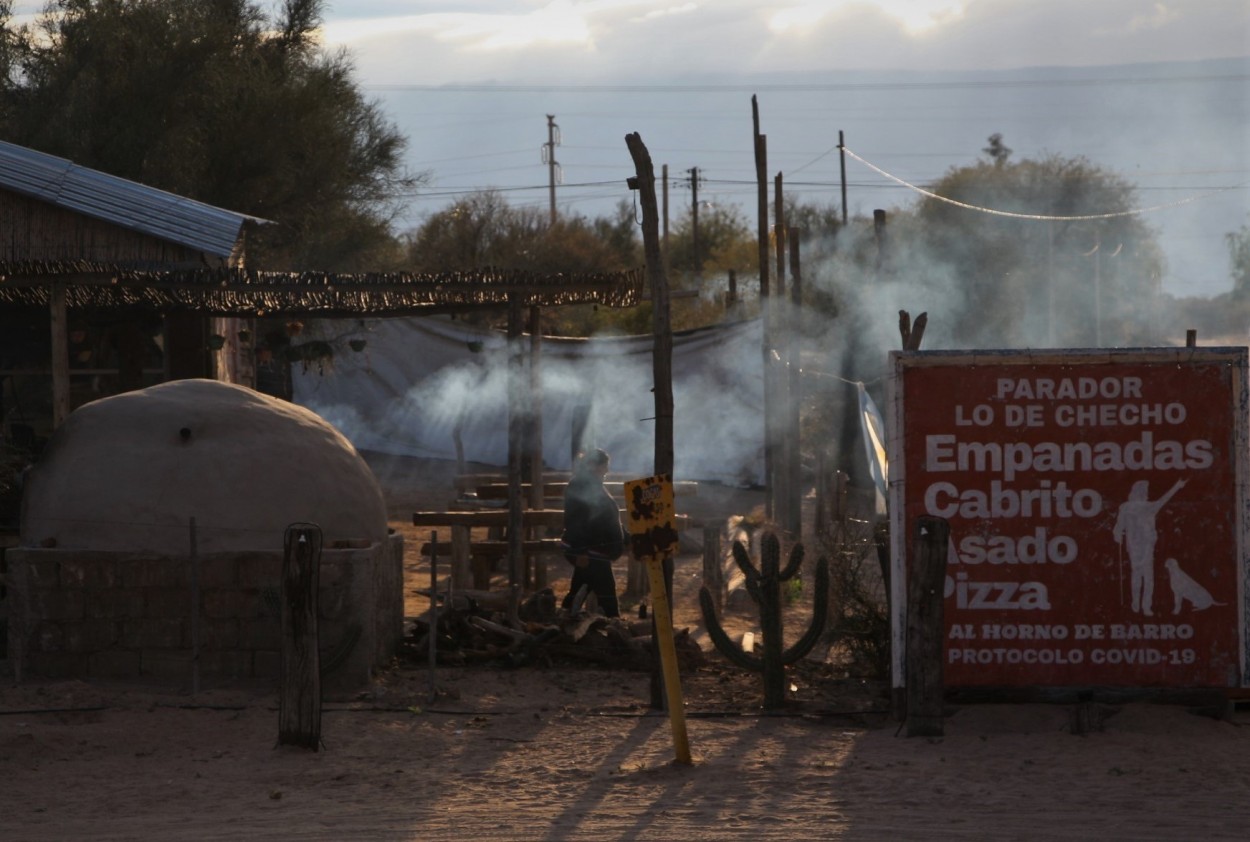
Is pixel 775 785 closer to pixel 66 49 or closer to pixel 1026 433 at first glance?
pixel 1026 433

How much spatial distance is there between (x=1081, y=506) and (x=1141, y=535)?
14.3 inches

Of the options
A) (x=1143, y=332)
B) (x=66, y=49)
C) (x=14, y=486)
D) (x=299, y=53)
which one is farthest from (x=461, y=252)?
(x=14, y=486)

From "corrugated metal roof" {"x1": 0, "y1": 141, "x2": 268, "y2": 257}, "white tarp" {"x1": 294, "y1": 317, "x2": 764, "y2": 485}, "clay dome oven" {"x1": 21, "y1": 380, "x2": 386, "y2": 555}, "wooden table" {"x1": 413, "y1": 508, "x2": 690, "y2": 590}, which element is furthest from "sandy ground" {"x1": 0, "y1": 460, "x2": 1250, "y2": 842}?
"white tarp" {"x1": 294, "y1": 317, "x2": 764, "y2": 485}

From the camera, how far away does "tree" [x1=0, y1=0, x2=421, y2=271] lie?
2389cm

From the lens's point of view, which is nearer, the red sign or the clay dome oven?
the red sign

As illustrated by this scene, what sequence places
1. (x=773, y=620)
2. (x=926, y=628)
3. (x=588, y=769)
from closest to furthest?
(x=588, y=769), (x=926, y=628), (x=773, y=620)

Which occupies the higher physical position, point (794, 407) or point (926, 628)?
point (794, 407)

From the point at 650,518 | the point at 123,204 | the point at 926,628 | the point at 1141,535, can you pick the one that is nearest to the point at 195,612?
the point at 650,518

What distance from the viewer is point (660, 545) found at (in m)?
7.32

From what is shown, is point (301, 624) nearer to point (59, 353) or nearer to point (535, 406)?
point (59, 353)

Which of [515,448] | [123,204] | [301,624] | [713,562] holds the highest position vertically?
[123,204]

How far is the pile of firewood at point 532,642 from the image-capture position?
10000 millimetres

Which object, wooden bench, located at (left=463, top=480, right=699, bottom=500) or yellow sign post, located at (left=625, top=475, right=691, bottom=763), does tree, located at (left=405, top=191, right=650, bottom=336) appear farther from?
yellow sign post, located at (left=625, top=475, right=691, bottom=763)

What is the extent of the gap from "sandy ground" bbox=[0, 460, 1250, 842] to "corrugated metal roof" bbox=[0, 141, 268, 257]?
7.15m
